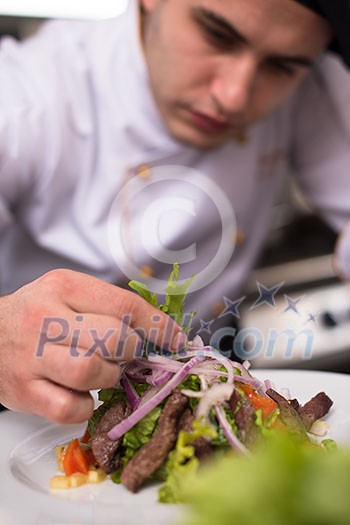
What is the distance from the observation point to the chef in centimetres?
136

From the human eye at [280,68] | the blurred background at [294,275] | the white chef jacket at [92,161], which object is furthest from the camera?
the blurred background at [294,275]

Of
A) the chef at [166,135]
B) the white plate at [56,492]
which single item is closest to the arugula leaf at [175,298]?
the white plate at [56,492]

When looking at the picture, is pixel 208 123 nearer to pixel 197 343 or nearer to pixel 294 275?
pixel 197 343

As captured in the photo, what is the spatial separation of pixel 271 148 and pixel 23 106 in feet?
2.23

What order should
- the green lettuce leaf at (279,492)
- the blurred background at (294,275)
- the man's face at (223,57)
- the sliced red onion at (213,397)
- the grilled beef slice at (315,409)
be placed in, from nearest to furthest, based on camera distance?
the green lettuce leaf at (279,492), the sliced red onion at (213,397), the grilled beef slice at (315,409), the man's face at (223,57), the blurred background at (294,275)

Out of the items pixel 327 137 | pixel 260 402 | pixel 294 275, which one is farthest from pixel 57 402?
pixel 294 275

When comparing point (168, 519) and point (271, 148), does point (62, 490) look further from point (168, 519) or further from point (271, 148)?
point (271, 148)

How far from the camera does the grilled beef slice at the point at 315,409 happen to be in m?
0.88

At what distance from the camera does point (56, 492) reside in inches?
29.4

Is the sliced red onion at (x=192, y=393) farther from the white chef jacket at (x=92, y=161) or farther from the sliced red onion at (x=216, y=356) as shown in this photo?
the white chef jacket at (x=92, y=161)

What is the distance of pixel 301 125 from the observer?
190cm

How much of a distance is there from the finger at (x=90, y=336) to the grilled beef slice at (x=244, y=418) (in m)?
0.14

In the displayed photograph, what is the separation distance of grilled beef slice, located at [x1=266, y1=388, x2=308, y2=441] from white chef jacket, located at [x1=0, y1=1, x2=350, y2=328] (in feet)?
2.61

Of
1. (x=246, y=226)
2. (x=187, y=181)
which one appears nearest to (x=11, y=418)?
(x=187, y=181)
